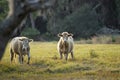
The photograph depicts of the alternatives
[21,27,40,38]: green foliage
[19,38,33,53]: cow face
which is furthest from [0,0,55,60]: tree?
[21,27,40,38]: green foliage

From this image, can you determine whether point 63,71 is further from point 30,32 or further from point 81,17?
point 30,32

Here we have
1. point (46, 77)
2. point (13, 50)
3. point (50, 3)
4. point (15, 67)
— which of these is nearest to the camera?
point (50, 3)

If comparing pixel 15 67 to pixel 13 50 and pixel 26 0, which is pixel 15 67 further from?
pixel 26 0

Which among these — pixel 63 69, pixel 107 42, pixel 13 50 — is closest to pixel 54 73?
pixel 63 69

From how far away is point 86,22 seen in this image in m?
54.4

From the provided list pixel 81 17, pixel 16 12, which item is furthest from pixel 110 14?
pixel 16 12

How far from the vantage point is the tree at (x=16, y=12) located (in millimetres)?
9977

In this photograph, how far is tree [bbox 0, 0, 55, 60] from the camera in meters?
9.98

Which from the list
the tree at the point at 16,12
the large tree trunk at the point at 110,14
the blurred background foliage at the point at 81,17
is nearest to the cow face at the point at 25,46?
the tree at the point at 16,12

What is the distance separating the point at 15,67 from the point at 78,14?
35.9 metres

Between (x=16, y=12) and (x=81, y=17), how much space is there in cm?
4511

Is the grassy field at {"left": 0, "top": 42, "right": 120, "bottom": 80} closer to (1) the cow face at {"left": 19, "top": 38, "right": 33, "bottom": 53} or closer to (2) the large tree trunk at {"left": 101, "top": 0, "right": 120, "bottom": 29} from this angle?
(1) the cow face at {"left": 19, "top": 38, "right": 33, "bottom": 53}

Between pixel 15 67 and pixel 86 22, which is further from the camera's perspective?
pixel 86 22

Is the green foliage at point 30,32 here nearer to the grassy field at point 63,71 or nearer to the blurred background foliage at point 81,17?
the blurred background foliage at point 81,17
